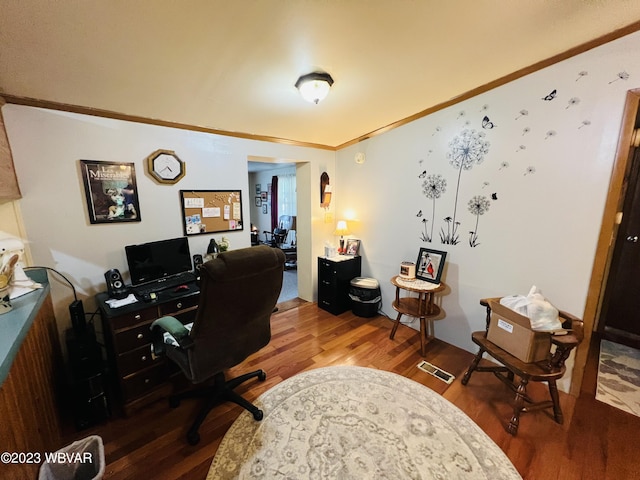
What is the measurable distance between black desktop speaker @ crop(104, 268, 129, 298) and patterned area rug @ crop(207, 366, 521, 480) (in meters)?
1.31

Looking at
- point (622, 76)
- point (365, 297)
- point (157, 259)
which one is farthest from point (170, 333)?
point (622, 76)

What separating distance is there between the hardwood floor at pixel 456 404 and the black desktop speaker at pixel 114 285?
2.86ft

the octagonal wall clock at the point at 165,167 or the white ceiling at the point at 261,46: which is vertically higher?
the white ceiling at the point at 261,46

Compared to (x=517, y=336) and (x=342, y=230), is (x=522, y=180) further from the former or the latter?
(x=342, y=230)

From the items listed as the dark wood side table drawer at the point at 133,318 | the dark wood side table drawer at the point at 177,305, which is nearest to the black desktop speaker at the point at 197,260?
the dark wood side table drawer at the point at 177,305

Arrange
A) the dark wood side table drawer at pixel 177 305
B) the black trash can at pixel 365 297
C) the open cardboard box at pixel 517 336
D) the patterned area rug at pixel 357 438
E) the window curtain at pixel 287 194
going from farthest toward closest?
the window curtain at pixel 287 194 < the black trash can at pixel 365 297 < the dark wood side table drawer at pixel 177 305 < the open cardboard box at pixel 517 336 < the patterned area rug at pixel 357 438

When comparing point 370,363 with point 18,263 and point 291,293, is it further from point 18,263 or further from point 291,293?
point 18,263

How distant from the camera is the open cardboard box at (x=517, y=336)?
1651mm

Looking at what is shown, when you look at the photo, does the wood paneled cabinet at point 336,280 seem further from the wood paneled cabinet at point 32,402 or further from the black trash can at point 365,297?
the wood paneled cabinet at point 32,402

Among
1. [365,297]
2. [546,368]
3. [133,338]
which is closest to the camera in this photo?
[546,368]

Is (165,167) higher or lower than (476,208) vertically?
higher

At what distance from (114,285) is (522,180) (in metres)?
3.40

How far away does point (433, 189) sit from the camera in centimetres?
259

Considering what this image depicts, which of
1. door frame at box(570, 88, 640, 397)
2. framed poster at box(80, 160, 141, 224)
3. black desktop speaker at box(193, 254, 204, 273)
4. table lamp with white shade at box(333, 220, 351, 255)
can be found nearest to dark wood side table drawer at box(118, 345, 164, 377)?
black desktop speaker at box(193, 254, 204, 273)
